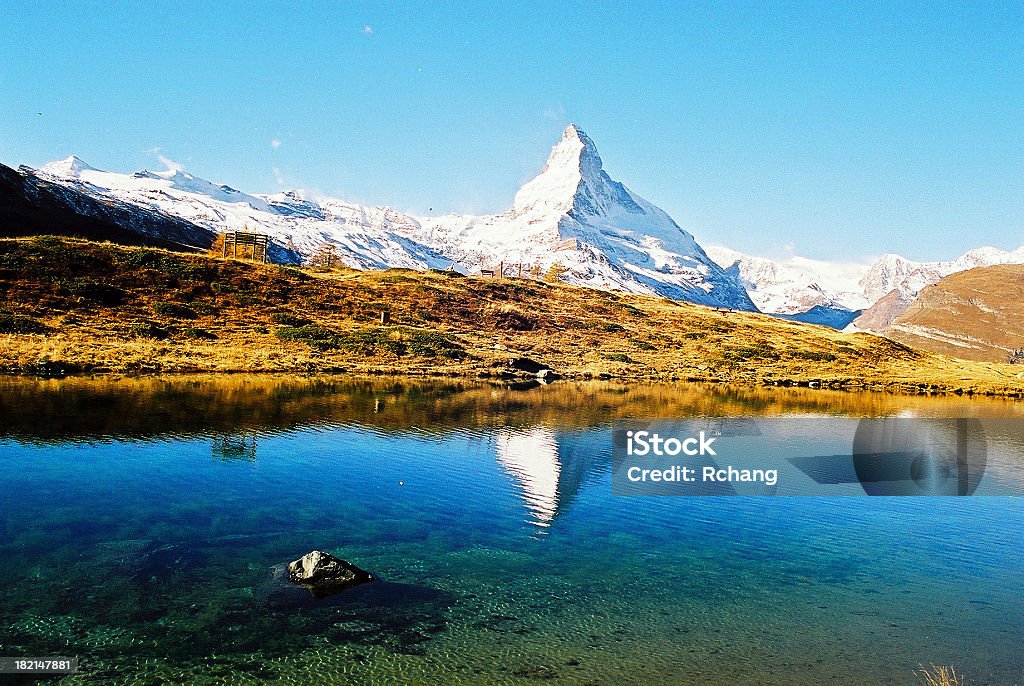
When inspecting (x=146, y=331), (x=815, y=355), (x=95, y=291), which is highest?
(x=95, y=291)

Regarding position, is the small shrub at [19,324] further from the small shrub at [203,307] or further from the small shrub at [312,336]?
the small shrub at [312,336]

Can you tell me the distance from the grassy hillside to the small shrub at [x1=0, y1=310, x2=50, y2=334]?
24 cm

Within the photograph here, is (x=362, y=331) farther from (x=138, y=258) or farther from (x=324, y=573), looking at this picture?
(x=324, y=573)

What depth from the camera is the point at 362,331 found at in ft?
397

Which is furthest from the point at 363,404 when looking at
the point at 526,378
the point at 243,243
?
the point at 243,243

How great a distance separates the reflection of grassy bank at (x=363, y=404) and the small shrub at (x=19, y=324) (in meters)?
27.4

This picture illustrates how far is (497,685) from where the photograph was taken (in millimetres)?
17703

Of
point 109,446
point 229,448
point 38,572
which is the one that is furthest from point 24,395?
point 38,572

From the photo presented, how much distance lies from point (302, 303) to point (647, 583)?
116572mm

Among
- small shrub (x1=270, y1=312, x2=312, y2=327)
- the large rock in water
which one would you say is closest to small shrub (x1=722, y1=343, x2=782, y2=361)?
small shrub (x1=270, y1=312, x2=312, y2=327)

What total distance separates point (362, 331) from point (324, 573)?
100 metres

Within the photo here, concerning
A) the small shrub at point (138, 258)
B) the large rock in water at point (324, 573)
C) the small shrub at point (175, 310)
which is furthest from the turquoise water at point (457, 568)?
the small shrub at point (138, 258)

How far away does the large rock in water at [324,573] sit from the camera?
76.5ft

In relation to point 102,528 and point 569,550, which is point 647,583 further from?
point 102,528
